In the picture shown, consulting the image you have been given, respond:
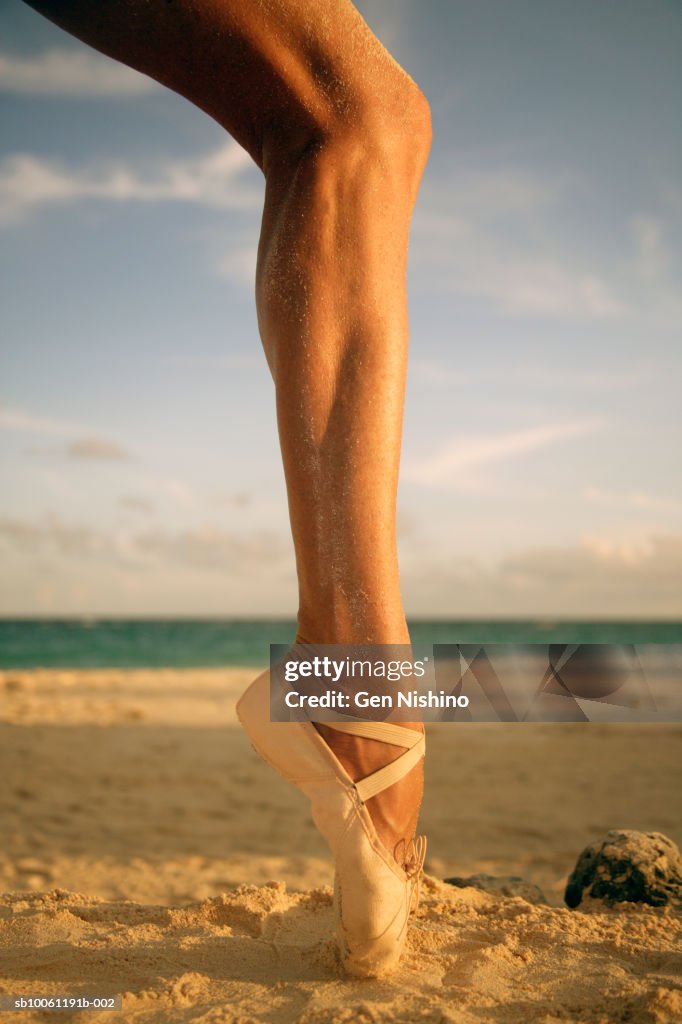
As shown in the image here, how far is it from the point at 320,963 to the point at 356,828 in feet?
0.98

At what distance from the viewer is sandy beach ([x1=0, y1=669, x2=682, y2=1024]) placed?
1.12 metres

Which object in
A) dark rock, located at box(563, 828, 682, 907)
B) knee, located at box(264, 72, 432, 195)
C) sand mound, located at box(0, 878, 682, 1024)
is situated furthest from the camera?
dark rock, located at box(563, 828, 682, 907)

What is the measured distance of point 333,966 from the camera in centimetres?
120

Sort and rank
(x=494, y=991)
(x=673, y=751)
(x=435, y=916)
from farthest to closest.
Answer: (x=673, y=751)
(x=435, y=916)
(x=494, y=991)

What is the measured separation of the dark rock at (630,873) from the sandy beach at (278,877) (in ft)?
0.18

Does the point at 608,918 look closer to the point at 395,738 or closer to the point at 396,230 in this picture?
the point at 395,738

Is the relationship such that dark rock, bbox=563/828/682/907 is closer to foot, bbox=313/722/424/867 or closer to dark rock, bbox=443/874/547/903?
dark rock, bbox=443/874/547/903

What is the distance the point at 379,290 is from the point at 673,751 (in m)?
6.43

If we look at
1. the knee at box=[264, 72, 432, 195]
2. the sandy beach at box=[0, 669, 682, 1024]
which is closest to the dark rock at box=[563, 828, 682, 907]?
the sandy beach at box=[0, 669, 682, 1024]

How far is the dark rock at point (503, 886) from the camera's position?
6.47ft

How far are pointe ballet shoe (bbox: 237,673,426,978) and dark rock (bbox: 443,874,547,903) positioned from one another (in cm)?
92

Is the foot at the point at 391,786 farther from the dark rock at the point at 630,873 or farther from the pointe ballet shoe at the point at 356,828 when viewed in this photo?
the dark rock at the point at 630,873

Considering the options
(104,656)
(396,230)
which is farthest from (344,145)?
(104,656)

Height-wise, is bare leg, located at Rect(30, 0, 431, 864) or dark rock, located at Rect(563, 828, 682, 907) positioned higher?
bare leg, located at Rect(30, 0, 431, 864)
